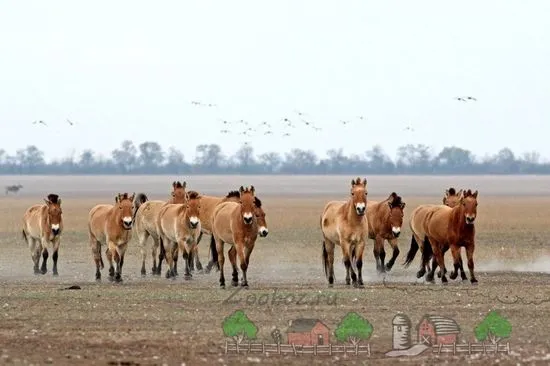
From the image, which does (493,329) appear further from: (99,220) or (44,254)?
(44,254)

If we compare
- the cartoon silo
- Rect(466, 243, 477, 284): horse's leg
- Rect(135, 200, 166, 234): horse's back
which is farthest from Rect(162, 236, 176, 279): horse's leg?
the cartoon silo

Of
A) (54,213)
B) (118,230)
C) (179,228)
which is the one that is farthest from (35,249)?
(118,230)

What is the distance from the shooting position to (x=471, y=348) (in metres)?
14.2

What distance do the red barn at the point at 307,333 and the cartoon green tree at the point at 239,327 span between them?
43cm

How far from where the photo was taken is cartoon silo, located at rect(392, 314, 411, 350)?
14539 millimetres

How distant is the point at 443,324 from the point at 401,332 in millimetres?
1145

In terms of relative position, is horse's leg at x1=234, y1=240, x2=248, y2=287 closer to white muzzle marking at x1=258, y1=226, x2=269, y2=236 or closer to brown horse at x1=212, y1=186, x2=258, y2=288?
brown horse at x1=212, y1=186, x2=258, y2=288

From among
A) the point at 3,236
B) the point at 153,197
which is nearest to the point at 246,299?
the point at 3,236

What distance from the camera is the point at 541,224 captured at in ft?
155

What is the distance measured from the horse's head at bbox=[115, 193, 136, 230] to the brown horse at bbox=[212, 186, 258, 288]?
5.00 ft

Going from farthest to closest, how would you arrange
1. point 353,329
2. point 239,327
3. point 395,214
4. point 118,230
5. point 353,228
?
point 395,214, point 118,230, point 353,228, point 239,327, point 353,329

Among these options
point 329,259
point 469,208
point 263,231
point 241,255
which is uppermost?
point 469,208

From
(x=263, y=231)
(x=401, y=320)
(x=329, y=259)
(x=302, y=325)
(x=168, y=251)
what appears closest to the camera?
(x=302, y=325)

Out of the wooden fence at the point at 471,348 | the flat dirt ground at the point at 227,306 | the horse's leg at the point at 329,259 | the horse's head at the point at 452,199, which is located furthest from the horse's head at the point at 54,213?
the wooden fence at the point at 471,348
